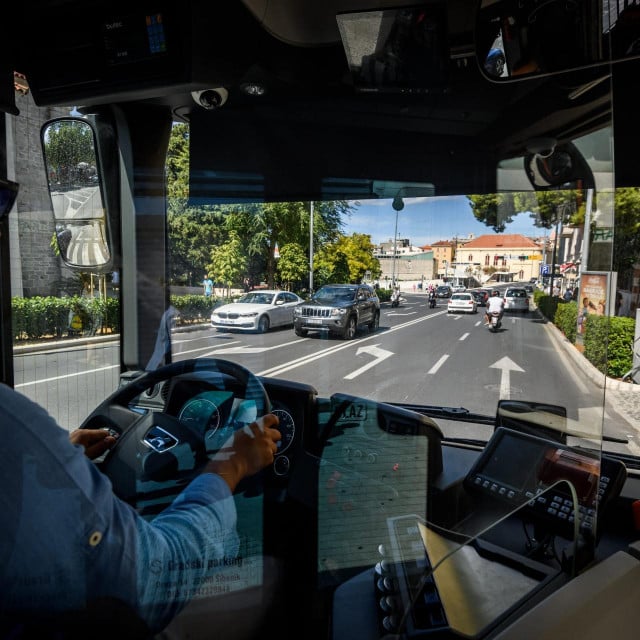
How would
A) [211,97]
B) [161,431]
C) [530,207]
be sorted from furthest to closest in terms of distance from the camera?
[211,97]
[161,431]
[530,207]

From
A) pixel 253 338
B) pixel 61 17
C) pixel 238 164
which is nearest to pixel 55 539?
pixel 253 338

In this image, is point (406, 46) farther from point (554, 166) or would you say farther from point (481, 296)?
point (481, 296)

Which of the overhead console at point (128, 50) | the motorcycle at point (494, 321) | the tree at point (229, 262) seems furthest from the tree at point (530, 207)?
the overhead console at point (128, 50)

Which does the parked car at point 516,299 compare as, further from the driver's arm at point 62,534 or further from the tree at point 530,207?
the driver's arm at point 62,534

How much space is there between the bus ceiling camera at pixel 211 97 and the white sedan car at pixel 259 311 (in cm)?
80

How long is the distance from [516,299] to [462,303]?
168mm

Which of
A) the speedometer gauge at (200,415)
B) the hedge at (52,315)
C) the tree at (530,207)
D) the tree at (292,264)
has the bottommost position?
the speedometer gauge at (200,415)

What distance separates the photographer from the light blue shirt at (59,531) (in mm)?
792

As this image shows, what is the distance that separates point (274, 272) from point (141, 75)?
86 centimetres

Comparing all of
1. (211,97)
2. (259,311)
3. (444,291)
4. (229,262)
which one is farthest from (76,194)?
(444,291)

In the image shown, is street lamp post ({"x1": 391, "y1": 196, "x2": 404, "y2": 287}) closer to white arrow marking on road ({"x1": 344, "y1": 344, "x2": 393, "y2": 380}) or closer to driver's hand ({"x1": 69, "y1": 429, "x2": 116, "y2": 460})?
white arrow marking on road ({"x1": 344, "y1": 344, "x2": 393, "y2": 380})

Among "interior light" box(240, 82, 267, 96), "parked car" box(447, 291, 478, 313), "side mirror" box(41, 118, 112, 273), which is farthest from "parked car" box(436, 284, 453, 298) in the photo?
"side mirror" box(41, 118, 112, 273)

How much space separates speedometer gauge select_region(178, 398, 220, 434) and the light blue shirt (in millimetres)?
867

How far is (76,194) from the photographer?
6.81 feet
